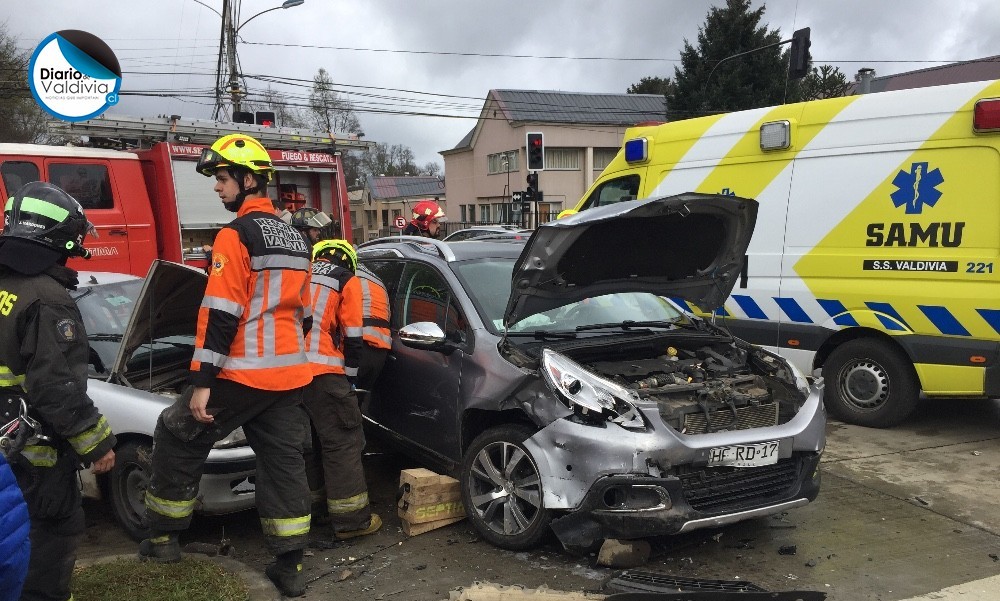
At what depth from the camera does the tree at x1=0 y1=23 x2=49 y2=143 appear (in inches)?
1110

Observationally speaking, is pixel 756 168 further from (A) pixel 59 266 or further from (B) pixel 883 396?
(A) pixel 59 266

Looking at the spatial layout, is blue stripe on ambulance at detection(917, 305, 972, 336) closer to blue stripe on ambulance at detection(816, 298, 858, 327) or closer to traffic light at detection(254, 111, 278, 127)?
blue stripe on ambulance at detection(816, 298, 858, 327)

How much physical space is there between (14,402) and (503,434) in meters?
2.16

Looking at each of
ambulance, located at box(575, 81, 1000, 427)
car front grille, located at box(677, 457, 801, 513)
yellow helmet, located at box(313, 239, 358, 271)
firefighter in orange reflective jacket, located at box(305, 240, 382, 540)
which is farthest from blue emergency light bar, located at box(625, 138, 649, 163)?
car front grille, located at box(677, 457, 801, 513)

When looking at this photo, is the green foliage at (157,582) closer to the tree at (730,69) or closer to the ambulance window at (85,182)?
the ambulance window at (85,182)

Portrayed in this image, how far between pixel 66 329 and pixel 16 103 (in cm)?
3412

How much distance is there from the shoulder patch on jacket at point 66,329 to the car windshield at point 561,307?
215 cm

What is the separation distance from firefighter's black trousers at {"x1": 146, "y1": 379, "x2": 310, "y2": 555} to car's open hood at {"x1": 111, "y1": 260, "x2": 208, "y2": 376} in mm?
971

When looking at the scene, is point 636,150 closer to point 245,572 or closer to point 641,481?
point 641,481

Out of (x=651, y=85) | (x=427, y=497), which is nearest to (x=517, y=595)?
(x=427, y=497)

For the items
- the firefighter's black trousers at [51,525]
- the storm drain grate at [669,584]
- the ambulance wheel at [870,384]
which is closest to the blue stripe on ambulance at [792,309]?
the ambulance wheel at [870,384]

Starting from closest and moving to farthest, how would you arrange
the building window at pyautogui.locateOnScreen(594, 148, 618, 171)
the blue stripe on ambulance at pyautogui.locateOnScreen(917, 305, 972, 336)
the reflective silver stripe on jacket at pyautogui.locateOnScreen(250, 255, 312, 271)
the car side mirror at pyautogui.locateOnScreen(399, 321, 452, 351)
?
the reflective silver stripe on jacket at pyautogui.locateOnScreen(250, 255, 312, 271)
the car side mirror at pyautogui.locateOnScreen(399, 321, 452, 351)
the blue stripe on ambulance at pyautogui.locateOnScreen(917, 305, 972, 336)
the building window at pyautogui.locateOnScreen(594, 148, 618, 171)

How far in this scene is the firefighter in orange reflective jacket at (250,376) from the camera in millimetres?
3383

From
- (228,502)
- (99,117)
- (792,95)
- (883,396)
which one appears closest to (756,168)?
(883,396)
